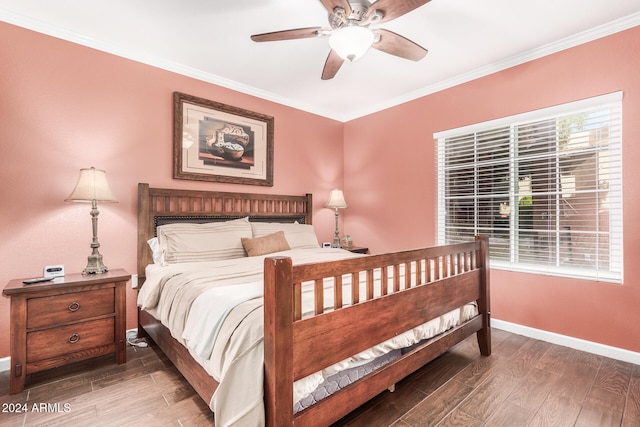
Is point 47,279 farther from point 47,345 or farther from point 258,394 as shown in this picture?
point 258,394

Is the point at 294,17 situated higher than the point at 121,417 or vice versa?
the point at 294,17

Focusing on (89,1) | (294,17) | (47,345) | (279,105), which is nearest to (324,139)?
(279,105)

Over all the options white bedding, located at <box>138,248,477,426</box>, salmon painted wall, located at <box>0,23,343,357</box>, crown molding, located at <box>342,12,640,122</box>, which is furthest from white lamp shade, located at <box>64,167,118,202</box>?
crown molding, located at <box>342,12,640,122</box>

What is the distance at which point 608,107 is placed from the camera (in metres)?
2.38

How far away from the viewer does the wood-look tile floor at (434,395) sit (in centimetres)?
162

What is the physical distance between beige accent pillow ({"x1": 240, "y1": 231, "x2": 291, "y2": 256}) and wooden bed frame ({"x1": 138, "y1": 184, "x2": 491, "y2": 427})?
896mm

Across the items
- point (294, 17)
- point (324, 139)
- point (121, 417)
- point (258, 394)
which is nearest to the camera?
point (258, 394)

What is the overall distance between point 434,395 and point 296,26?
277cm

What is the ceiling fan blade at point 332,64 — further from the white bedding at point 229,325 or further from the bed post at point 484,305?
the bed post at point 484,305

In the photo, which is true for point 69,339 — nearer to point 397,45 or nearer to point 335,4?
point 335,4

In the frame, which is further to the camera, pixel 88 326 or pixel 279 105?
pixel 279 105

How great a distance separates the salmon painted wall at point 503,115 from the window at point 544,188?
0.27 ft

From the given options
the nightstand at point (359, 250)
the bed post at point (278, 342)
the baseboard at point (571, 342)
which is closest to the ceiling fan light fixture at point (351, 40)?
the bed post at point (278, 342)

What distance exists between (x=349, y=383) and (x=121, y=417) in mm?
1255
